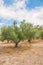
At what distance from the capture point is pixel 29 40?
42.5m

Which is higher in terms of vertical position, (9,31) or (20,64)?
(9,31)

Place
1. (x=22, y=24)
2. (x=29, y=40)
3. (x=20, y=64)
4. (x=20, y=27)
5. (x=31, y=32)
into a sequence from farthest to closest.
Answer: (x=29, y=40) → (x=31, y=32) → (x=22, y=24) → (x=20, y=27) → (x=20, y=64)

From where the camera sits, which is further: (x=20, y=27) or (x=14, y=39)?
(x=20, y=27)

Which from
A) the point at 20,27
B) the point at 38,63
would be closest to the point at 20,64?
the point at 38,63

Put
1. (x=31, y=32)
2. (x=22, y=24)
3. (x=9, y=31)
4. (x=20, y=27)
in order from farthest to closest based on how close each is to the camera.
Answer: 1. (x=31, y=32)
2. (x=22, y=24)
3. (x=20, y=27)
4. (x=9, y=31)

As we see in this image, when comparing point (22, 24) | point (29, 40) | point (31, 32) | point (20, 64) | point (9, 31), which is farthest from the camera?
point (29, 40)

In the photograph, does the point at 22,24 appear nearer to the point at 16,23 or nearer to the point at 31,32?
the point at 16,23

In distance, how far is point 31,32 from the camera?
3991cm

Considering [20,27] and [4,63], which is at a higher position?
[20,27]

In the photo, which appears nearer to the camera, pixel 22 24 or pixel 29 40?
pixel 22 24

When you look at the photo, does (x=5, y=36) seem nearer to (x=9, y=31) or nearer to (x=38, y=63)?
(x=9, y=31)

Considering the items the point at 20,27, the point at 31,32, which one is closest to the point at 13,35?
the point at 20,27

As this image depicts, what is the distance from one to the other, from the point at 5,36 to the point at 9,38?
0.69 m

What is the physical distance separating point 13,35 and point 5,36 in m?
1.39
